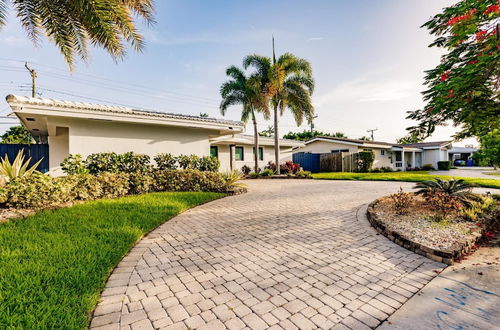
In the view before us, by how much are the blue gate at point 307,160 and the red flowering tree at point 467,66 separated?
62.7 feet

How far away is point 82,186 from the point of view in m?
6.98

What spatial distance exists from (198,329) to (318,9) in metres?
11.0

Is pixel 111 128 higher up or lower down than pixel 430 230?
higher up

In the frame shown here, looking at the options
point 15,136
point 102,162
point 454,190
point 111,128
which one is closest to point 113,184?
point 102,162

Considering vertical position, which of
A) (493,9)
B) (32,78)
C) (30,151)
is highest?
(32,78)

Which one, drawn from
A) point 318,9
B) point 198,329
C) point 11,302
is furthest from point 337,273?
point 318,9

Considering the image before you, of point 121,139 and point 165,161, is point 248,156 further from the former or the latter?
point 121,139

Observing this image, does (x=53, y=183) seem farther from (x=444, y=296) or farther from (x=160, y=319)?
(x=444, y=296)

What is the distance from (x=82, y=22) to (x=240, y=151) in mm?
14892

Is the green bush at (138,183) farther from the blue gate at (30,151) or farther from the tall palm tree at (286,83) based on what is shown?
the tall palm tree at (286,83)

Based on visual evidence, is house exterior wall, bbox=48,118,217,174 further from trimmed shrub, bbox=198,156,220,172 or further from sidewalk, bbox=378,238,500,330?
sidewalk, bbox=378,238,500,330

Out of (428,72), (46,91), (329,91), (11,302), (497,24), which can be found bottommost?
(11,302)

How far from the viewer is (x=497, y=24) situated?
4.28 metres

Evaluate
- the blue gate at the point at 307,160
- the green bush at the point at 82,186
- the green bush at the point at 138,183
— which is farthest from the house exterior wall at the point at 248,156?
the green bush at the point at 82,186
